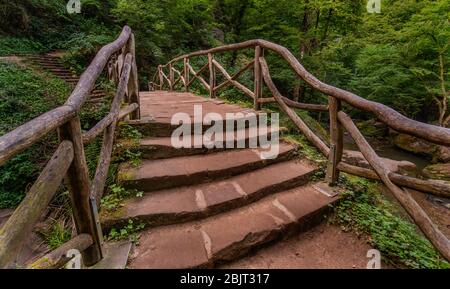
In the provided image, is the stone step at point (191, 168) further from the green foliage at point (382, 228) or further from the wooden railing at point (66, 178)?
the green foliage at point (382, 228)

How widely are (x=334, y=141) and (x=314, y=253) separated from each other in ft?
3.96

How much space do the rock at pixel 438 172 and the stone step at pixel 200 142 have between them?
801cm

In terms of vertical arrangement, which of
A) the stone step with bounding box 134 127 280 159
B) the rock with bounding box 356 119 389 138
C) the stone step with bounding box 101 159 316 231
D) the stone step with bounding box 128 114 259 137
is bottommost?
the rock with bounding box 356 119 389 138

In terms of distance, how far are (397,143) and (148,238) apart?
1385 cm

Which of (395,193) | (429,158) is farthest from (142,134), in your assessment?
(429,158)

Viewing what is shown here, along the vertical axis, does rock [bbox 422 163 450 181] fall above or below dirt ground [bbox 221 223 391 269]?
below

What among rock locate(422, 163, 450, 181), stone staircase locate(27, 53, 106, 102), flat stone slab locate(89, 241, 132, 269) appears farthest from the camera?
rock locate(422, 163, 450, 181)

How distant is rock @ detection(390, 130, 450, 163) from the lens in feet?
32.5

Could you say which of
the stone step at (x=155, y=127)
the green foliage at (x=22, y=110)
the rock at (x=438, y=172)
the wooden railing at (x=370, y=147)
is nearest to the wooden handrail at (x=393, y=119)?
the wooden railing at (x=370, y=147)

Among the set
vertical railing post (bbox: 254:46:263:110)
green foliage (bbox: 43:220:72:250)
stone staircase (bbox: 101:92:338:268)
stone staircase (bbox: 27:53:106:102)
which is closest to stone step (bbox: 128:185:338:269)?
stone staircase (bbox: 101:92:338:268)

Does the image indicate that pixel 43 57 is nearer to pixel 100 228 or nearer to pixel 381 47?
pixel 100 228

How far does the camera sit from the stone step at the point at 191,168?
2.38 meters

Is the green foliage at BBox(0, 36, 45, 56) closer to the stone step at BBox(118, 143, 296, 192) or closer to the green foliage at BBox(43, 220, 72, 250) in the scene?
the green foliage at BBox(43, 220, 72, 250)

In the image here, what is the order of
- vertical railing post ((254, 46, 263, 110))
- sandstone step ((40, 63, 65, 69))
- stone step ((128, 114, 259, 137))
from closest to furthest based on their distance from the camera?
1. stone step ((128, 114, 259, 137))
2. vertical railing post ((254, 46, 263, 110))
3. sandstone step ((40, 63, 65, 69))
